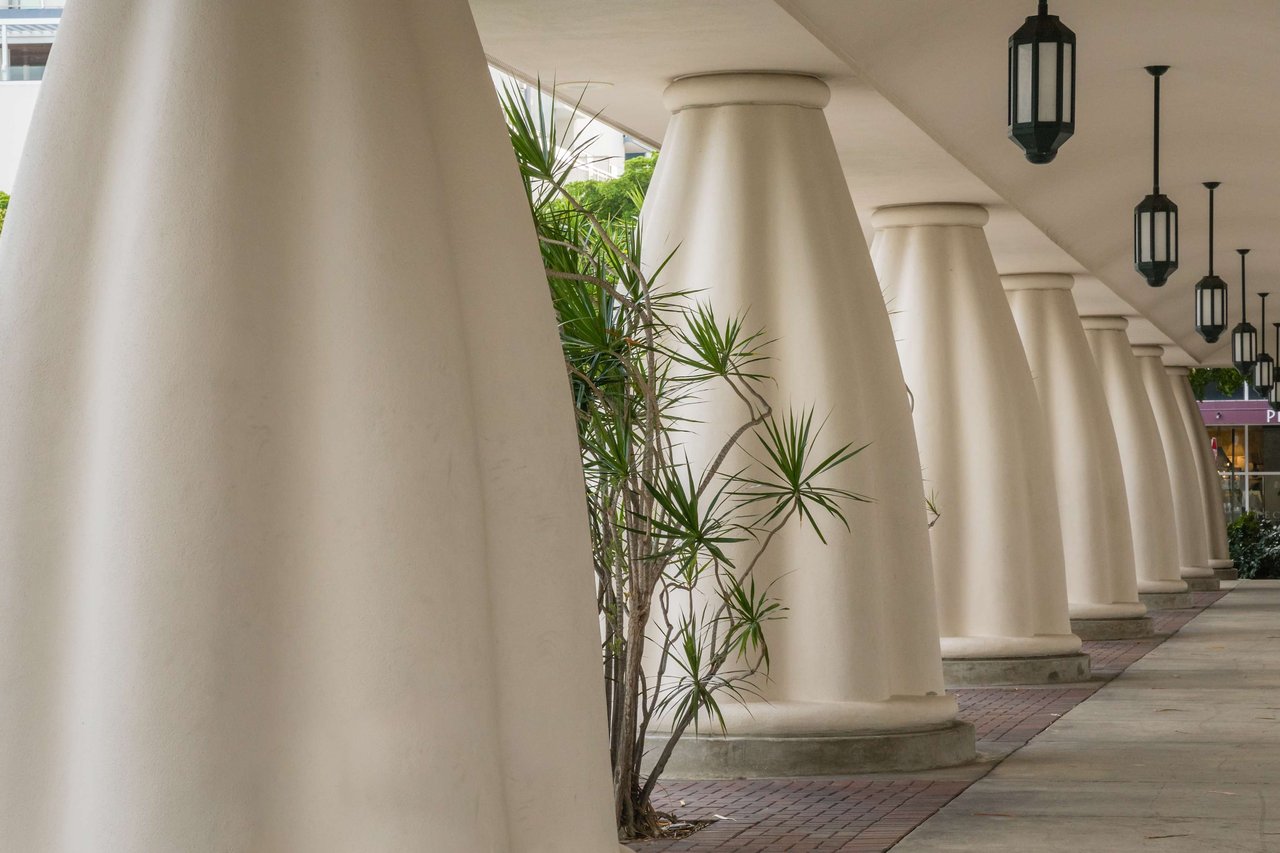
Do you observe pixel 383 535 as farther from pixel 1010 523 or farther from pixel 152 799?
pixel 1010 523

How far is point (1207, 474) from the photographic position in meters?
31.2

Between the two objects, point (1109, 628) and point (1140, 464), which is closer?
point (1109, 628)

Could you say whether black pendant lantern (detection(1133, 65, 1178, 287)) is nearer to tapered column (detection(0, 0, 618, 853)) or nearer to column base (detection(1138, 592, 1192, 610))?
tapered column (detection(0, 0, 618, 853))

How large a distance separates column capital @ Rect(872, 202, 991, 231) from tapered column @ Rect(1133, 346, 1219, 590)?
13.6m

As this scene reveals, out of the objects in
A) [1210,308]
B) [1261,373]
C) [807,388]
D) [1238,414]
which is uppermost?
[1238,414]

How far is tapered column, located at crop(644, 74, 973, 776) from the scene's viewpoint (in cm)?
940

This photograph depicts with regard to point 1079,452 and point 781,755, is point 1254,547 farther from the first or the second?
point 781,755

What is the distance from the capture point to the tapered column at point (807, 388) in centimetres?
940

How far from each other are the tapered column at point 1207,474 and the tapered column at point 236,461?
26.8m

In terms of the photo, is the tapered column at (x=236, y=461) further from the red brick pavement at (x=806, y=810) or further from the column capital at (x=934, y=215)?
the column capital at (x=934, y=215)

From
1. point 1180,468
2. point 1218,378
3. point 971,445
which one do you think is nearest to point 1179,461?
point 1180,468

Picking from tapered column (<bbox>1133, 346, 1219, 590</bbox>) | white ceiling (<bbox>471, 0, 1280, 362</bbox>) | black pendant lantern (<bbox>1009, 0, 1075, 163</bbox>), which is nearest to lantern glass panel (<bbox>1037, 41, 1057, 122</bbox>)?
black pendant lantern (<bbox>1009, 0, 1075, 163</bbox>)

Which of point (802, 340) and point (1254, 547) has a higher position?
point (802, 340)

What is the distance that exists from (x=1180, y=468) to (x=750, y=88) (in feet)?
62.7
